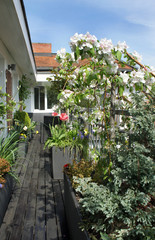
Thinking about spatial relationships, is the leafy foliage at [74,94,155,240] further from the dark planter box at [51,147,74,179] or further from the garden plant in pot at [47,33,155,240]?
the dark planter box at [51,147,74,179]

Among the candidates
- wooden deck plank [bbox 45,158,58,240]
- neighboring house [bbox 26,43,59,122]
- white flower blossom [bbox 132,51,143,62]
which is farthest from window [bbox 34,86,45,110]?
white flower blossom [bbox 132,51,143,62]

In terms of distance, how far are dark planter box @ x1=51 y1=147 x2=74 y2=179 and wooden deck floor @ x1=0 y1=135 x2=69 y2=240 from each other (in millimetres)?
140

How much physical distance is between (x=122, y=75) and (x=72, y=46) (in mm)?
420

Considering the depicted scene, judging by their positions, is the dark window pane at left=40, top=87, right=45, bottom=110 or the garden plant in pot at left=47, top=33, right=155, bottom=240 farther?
the dark window pane at left=40, top=87, right=45, bottom=110

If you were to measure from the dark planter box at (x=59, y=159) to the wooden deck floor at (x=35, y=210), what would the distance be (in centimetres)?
14

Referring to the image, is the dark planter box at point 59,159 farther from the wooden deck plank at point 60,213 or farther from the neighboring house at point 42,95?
the neighboring house at point 42,95

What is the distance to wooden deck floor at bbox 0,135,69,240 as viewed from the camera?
2053 mm

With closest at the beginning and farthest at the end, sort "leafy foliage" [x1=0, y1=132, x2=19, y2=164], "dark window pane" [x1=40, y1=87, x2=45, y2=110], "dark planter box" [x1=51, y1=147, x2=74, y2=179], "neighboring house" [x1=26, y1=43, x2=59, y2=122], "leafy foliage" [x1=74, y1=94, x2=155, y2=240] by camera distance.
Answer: "leafy foliage" [x1=74, y1=94, x2=155, y2=240], "leafy foliage" [x1=0, y1=132, x2=19, y2=164], "dark planter box" [x1=51, y1=147, x2=74, y2=179], "neighboring house" [x1=26, y1=43, x2=59, y2=122], "dark window pane" [x1=40, y1=87, x2=45, y2=110]

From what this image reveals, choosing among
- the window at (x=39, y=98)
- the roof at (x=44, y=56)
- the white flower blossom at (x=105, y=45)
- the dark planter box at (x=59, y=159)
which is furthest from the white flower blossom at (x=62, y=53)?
the window at (x=39, y=98)

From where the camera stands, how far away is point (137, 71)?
1517 mm

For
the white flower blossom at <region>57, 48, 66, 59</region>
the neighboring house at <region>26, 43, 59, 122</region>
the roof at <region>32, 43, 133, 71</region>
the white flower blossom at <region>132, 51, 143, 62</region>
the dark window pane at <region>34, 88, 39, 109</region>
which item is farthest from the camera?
the dark window pane at <region>34, 88, 39, 109</region>

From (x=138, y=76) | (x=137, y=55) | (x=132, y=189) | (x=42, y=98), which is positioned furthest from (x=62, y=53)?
(x=42, y=98)

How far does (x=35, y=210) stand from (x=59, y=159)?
1173 millimetres

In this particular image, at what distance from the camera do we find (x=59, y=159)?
141 inches
